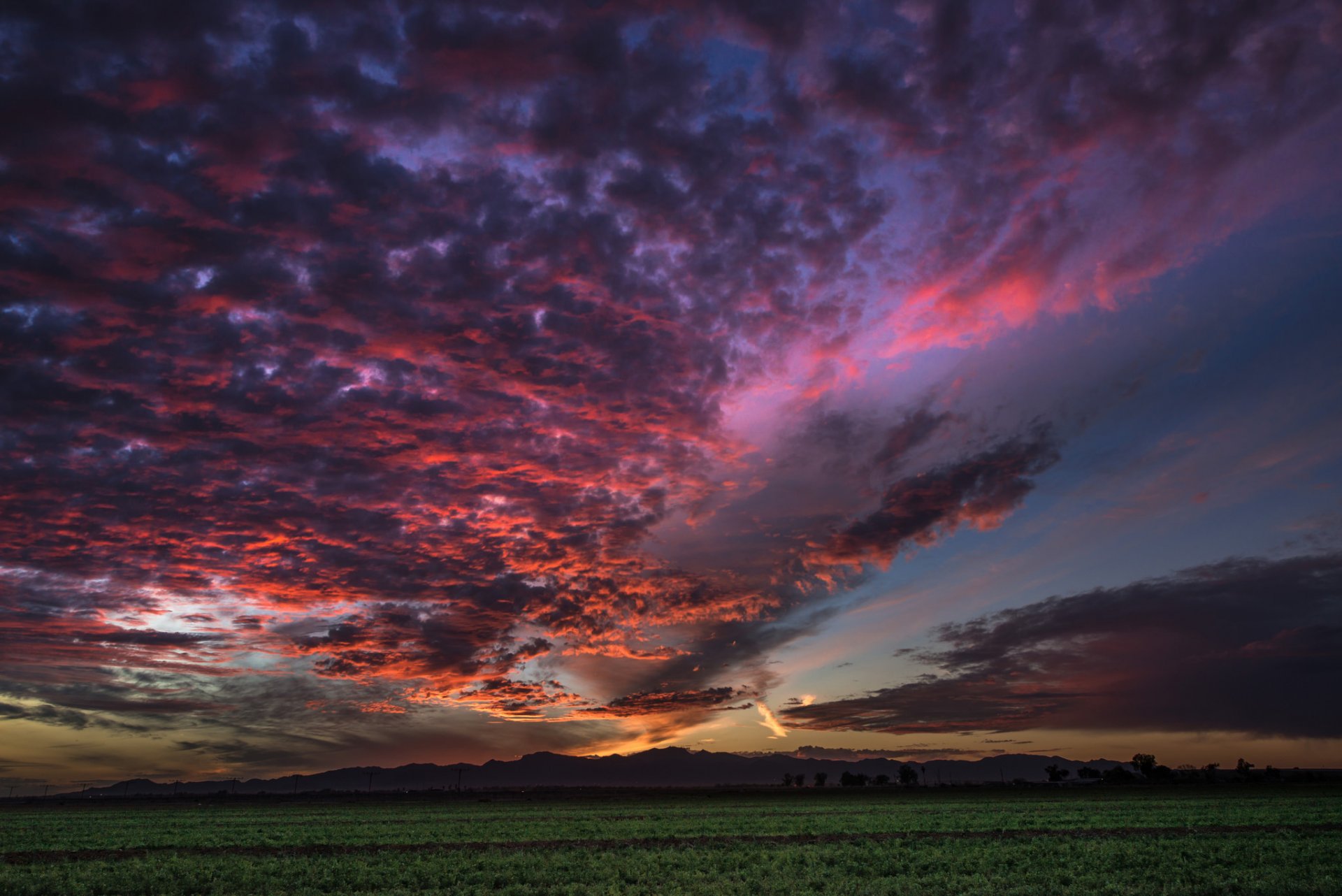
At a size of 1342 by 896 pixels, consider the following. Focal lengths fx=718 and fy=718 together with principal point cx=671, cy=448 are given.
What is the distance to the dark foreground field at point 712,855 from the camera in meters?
24.8

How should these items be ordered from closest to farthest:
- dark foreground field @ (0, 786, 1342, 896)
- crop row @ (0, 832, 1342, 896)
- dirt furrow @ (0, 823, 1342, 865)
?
crop row @ (0, 832, 1342, 896) < dark foreground field @ (0, 786, 1342, 896) < dirt furrow @ (0, 823, 1342, 865)

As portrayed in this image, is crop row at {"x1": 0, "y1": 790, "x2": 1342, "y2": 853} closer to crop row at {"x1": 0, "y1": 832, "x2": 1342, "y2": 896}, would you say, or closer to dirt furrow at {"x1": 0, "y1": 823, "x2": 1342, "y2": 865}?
dirt furrow at {"x1": 0, "y1": 823, "x2": 1342, "y2": 865}

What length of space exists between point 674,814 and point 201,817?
154 ft

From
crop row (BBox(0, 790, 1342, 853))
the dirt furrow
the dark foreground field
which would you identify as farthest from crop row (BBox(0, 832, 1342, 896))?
crop row (BBox(0, 790, 1342, 853))

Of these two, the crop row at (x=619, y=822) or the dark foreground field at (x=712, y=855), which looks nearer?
the dark foreground field at (x=712, y=855)

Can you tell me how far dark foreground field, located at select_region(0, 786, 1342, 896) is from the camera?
81.5 ft

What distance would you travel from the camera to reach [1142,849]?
32.2m

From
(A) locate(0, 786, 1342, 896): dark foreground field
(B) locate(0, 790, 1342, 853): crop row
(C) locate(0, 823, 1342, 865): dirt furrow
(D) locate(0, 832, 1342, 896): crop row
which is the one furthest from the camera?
(B) locate(0, 790, 1342, 853): crop row

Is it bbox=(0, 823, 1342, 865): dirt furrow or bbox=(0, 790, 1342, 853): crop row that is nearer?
bbox=(0, 823, 1342, 865): dirt furrow

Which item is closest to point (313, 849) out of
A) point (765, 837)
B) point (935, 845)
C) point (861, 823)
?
point (765, 837)

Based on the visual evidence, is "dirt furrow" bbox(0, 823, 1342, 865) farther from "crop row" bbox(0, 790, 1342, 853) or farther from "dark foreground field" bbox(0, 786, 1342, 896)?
"crop row" bbox(0, 790, 1342, 853)

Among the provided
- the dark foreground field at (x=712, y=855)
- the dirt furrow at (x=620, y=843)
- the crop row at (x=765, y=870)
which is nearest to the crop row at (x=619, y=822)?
the dark foreground field at (x=712, y=855)

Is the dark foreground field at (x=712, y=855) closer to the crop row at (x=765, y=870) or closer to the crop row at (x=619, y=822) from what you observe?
the crop row at (x=765, y=870)

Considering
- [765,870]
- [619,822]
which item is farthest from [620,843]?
[619,822]
